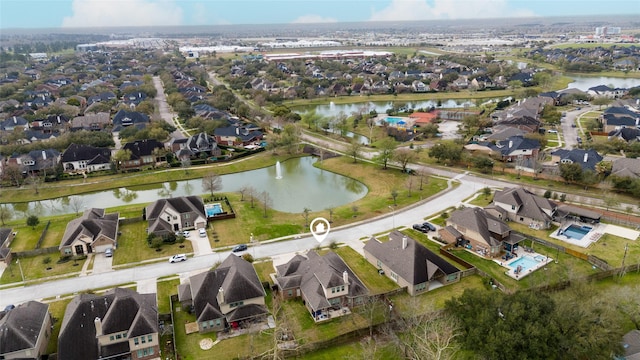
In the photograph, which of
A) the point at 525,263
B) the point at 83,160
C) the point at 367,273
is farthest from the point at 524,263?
the point at 83,160

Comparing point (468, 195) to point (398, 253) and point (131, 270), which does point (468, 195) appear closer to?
point (398, 253)

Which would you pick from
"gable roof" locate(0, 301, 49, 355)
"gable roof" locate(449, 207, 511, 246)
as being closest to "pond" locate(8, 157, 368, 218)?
"gable roof" locate(449, 207, 511, 246)

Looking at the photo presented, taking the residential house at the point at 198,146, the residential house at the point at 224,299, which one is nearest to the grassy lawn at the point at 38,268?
the residential house at the point at 224,299

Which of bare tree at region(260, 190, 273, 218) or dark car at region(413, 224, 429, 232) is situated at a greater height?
bare tree at region(260, 190, 273, 218)

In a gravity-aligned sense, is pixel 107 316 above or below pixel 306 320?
above

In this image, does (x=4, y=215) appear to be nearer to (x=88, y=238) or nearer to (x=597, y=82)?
(x=88, y=238)

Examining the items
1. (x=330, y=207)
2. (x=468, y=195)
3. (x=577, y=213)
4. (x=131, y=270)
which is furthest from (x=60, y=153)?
(x=577, y=213)

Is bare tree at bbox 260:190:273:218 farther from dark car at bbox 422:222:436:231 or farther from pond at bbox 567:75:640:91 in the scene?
pond at bbox 567:75:640:91
